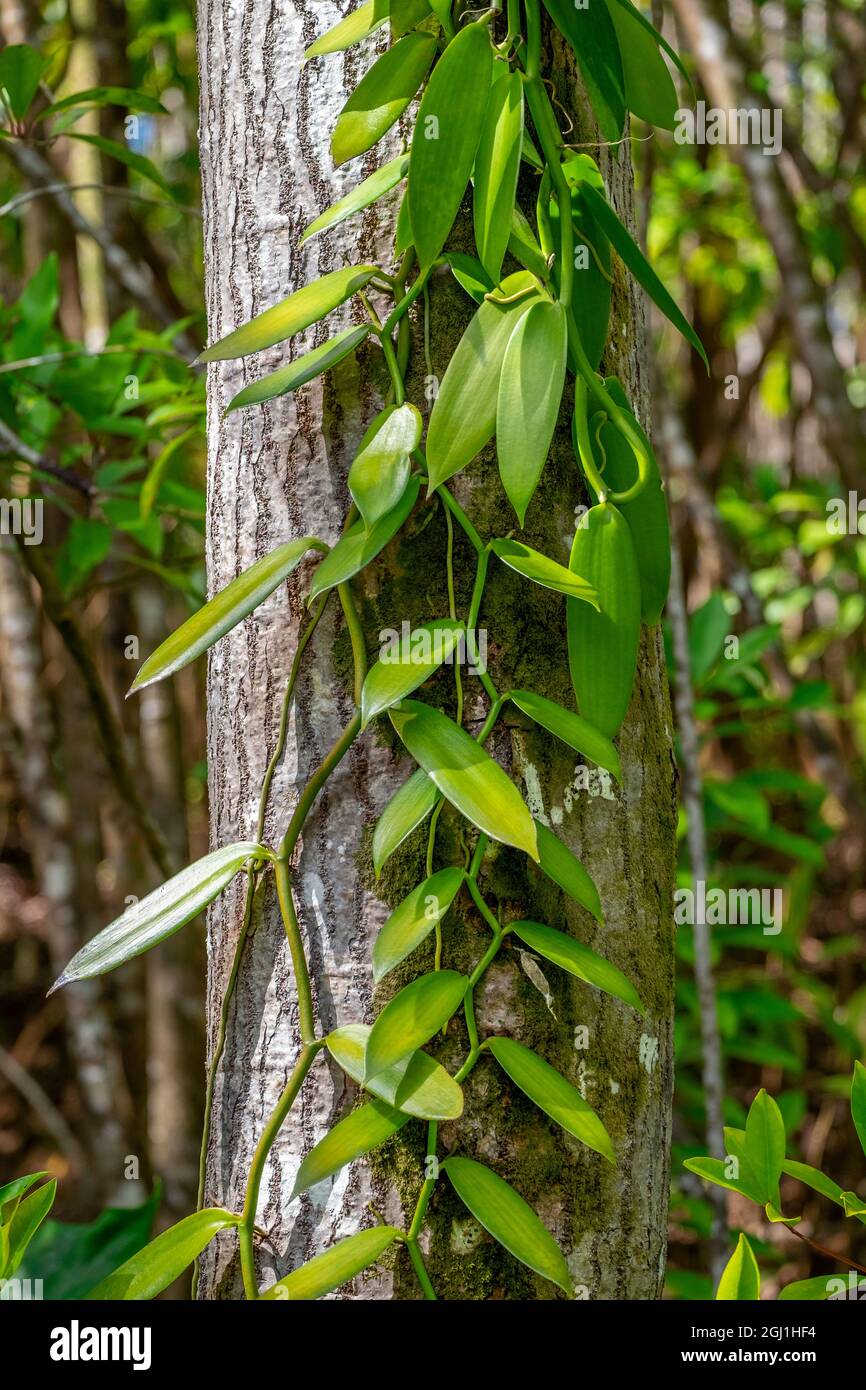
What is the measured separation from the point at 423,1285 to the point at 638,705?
231 mm

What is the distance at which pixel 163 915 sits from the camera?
16.4 inches

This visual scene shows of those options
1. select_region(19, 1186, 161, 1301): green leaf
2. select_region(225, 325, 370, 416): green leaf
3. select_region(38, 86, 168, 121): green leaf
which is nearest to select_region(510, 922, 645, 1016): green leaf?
select_region(225, 325, 370, 416): green leaf

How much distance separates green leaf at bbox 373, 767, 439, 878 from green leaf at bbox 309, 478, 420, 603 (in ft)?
0.25

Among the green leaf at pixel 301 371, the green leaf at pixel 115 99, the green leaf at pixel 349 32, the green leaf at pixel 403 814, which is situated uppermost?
the green leaf at pixel 115 99

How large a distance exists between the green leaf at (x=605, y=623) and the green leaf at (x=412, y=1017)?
0.11 meters

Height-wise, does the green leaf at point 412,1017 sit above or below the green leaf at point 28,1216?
above

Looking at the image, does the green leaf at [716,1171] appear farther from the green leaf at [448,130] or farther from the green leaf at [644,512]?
the green leaf at [448,130]

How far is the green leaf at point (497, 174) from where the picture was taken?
0.39 m

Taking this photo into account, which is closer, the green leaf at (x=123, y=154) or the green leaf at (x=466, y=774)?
the green leaf at (x=466, y=774)

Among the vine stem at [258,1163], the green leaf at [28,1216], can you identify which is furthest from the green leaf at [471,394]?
the green leaf at [28,1216]

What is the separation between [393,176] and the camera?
41 cm

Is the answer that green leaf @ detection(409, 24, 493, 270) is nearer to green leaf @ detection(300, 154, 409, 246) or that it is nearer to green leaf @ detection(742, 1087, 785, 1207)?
green leaf @ detection(300, 154, 409, 246)

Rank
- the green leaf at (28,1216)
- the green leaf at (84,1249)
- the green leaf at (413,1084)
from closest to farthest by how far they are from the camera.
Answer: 1. the green leaf at (413,1084)
2. the green leaf at (28,1216)
3. the green leaf at (84,1249)
